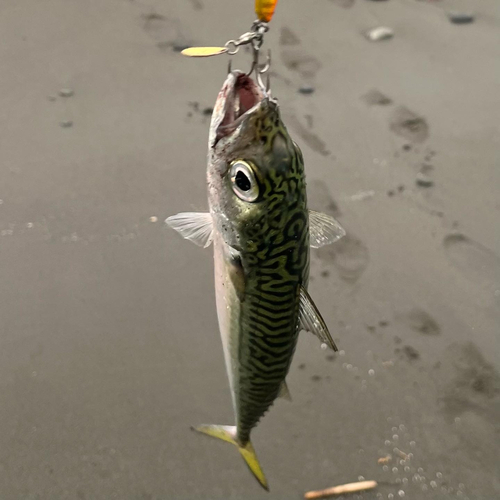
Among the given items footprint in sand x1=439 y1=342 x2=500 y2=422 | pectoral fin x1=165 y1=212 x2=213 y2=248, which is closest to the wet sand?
footprint in sand x1=439 y1=342 x2=500 y2=422

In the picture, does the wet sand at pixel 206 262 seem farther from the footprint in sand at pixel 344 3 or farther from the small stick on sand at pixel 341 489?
the footprint in sand at pixel 344 3

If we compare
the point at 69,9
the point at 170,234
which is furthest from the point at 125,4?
the point at 170,234

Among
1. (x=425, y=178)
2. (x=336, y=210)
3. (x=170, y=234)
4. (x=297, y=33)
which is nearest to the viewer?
(x=170, y=234)

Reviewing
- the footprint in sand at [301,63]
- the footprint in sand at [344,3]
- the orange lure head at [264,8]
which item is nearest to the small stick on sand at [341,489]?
the orange lure head at [264,8]

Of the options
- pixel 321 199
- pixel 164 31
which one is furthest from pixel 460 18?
pixel 164 31

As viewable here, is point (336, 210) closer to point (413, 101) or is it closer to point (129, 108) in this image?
point (413, 101)

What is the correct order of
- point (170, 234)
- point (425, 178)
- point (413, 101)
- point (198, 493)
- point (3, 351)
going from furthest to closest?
1. point (413, 101)
2. point (425, 178)
3. point (170, 234)
4. point (3, 351)
5. point (198, 493)
